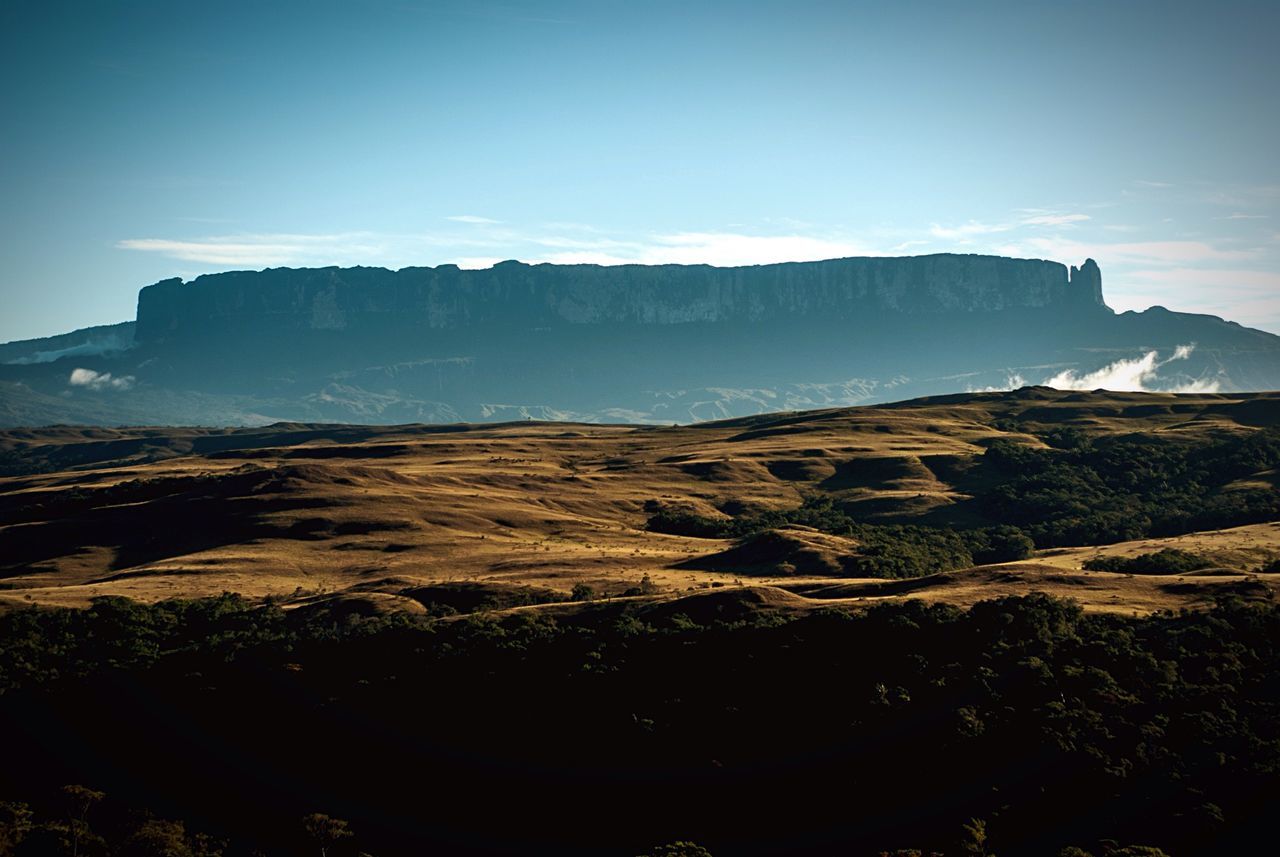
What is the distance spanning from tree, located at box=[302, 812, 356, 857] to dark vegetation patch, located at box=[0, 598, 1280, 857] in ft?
2.38

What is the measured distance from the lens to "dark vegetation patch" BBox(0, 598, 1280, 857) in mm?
79562

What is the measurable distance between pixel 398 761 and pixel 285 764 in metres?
8.88

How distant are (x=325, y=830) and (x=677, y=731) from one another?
26.1 metres

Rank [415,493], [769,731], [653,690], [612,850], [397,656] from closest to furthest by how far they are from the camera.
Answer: [612,850], [769,731], [653,690], [397,656], [415,493]

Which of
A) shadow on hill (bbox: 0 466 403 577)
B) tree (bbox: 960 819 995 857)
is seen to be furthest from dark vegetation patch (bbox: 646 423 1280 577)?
tree (bbox: 960 819 995 857)

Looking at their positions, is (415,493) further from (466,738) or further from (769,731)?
(769,731)

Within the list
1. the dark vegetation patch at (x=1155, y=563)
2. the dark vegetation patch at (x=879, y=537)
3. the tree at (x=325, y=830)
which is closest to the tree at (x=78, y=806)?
the tree at (x=325, y=830)

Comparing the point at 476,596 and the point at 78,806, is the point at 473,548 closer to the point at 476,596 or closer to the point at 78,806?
the point at 476,596

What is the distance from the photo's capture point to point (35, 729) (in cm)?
9625

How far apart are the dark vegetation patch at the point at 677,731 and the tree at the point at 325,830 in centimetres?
72

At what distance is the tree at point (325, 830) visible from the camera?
8400 centimetres

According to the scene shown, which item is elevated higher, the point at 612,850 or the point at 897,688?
the point at 897,688

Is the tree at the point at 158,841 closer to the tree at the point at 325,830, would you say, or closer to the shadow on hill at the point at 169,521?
the tree at the point at 325,830

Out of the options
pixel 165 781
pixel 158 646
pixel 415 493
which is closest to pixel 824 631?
pixel 165 781
